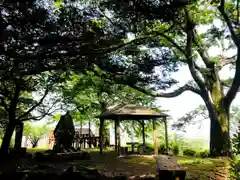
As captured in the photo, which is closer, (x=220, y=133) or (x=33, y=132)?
(x=220, y=133)

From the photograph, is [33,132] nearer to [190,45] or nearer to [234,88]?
[190,45]

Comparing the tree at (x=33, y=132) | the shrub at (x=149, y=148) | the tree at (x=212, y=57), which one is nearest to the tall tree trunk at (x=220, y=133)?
the tree at (x=212, y=57)

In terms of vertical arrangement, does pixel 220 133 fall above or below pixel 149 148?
above

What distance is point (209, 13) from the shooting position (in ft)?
34.0

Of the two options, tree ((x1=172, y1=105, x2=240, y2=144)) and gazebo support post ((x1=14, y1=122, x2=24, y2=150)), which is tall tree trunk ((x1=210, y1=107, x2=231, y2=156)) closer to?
tree ((x1=172, y1=105, x2=240, y2=144))

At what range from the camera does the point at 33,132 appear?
22406 mm

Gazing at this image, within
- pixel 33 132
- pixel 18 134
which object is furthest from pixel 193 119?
pixel 33 132

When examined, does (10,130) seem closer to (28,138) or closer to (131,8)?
(131,8)

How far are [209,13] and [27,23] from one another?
9362mm

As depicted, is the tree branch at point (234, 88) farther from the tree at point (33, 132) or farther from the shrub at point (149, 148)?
the tree at point (33, 132)

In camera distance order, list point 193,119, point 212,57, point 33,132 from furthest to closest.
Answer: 1. point 33,132
2. point 193,119
3. point 212,57

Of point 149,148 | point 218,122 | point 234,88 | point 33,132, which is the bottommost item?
point 149,148

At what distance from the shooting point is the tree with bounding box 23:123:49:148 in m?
21.9

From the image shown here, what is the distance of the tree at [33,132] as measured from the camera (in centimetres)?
2194
